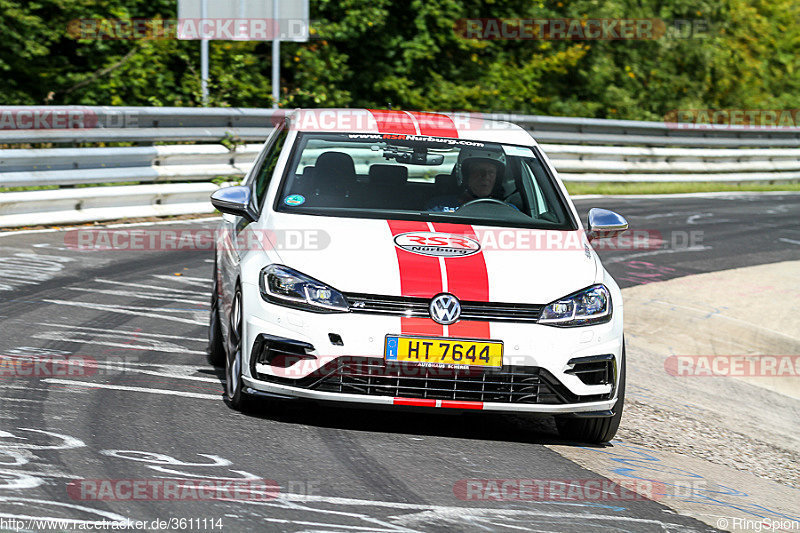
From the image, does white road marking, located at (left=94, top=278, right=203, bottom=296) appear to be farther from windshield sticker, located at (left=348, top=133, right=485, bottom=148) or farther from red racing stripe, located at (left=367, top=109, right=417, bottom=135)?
windshield sticker, located at (left=348, top=133, right=485, bottom=148)

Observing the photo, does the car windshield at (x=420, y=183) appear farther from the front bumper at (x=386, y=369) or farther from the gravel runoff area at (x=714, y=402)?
the gravel runoff area at (x=714, y=402)

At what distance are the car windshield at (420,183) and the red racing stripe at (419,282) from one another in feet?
2.09

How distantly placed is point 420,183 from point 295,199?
0.79 m

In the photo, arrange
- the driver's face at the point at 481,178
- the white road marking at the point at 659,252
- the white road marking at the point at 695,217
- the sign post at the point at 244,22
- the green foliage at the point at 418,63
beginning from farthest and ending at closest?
the green foliage at the point at 418,63
the sign post at the point at 244,22
the white road marking at the point at 695,217
the white road marking at the point at 659,252
the driver's face at the point at 481,178

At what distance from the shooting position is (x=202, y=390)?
652 cm

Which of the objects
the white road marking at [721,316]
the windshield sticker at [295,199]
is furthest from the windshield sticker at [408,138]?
the white road marking at [721,316]

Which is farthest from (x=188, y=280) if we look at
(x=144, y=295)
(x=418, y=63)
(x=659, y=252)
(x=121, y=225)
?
(x=418, y=63)

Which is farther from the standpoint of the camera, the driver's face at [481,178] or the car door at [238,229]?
the driver's face at [481,178]

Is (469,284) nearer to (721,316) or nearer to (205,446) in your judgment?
(205,446)

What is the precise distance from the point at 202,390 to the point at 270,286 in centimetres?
105

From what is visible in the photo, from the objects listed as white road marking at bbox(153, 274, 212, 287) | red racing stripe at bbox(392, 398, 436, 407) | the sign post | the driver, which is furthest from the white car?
the sign post

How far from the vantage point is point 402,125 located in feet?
23.9

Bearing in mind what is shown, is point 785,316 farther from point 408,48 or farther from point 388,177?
point 408,48

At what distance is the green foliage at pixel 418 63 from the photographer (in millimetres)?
20078
